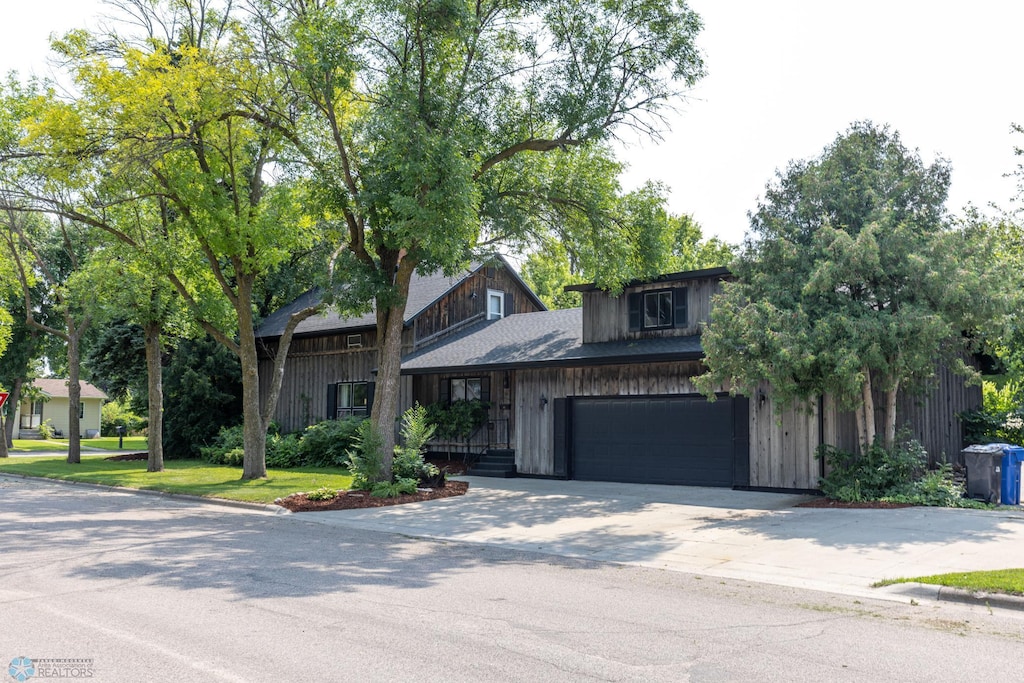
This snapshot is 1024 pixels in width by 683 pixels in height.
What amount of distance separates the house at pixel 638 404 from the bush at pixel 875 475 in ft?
4.34

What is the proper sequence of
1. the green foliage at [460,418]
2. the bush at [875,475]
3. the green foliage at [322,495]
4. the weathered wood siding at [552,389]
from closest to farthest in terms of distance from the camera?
the bush at [875,475] → the green foliage at [322,495] → the weathered wood siding at [552,389] → the green foliage at [460,418]

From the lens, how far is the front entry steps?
22.3m

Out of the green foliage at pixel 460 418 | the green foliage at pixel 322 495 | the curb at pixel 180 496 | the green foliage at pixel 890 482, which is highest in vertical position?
the green foliage at pixel 460 418

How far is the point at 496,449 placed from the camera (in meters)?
23.3

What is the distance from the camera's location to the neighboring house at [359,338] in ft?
90.1

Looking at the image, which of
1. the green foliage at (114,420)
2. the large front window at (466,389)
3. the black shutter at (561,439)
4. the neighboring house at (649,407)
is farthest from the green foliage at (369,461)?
the green foliage at (114,420)

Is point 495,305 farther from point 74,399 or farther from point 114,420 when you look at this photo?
point 114,420

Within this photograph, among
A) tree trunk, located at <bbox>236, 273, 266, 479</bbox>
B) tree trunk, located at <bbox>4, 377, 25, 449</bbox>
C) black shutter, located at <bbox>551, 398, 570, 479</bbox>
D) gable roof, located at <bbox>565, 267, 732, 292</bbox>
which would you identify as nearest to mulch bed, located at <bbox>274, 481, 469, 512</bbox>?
black shutter, located at <bbox>551, 398, 570, 479</bbox>

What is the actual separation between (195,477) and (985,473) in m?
18.5

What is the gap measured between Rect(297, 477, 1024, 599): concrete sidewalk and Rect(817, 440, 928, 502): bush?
0.86 metres

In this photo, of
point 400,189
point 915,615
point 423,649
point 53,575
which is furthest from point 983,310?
point 53,575

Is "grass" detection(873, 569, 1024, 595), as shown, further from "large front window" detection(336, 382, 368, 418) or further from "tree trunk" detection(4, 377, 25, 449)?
"tree trunk" detection(4, 377, 25, 449)

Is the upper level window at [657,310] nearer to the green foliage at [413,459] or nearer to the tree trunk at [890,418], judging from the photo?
the tree trunk at [890,418]

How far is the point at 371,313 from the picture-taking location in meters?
26.1
